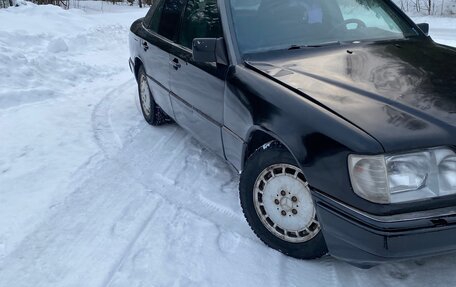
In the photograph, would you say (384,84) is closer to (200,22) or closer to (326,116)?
(326,116)

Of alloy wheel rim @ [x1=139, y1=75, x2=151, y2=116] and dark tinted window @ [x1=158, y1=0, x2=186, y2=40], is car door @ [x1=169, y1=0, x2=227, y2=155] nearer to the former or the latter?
dark tinted window @ [x1=158, y1=0, x2=186, y2=40]

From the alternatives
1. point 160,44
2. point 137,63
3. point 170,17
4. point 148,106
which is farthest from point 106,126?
point 170,17

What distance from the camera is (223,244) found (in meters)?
3.14

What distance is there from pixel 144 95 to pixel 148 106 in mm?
201

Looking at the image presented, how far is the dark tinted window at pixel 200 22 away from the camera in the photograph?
148 inches

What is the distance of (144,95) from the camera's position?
5.64 m

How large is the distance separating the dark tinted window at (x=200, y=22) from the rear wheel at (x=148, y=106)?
1190 mm

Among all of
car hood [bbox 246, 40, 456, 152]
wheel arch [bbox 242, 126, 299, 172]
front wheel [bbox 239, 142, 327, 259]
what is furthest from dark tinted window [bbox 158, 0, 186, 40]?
front wheel [bbox 239, 142, 327, 259]

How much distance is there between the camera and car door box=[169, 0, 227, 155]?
363 cm

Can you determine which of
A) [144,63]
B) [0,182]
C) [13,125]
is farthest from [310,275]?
[13,125]

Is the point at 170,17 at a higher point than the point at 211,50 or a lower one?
higher

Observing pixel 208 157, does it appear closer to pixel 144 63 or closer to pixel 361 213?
pixel 144 63

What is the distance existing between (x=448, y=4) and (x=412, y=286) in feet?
59.6

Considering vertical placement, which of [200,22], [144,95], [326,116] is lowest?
[144,95]
